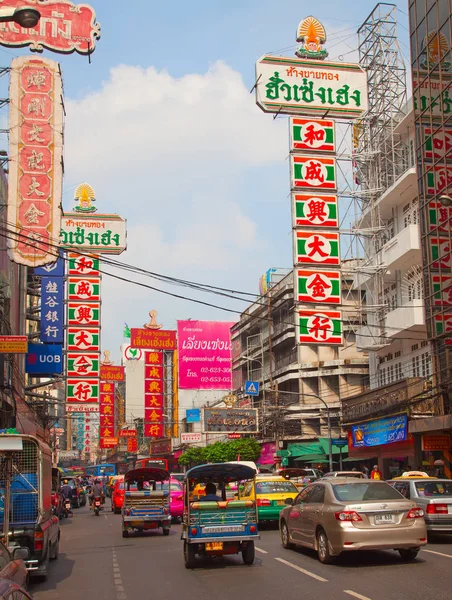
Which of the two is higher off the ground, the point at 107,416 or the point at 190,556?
the point at 107,416

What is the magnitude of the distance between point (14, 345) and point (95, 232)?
51.2 feet

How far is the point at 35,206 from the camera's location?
25.5m

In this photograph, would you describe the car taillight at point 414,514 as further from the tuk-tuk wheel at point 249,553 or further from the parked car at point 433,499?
the parked car at point 433,499

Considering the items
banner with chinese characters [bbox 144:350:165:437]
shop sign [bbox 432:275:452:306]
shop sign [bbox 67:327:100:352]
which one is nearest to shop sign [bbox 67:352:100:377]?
shop sign [bbox 67:327:100:352]

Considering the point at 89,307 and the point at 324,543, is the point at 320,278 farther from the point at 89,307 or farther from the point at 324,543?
the point at 89,307

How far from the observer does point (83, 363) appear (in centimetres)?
4219

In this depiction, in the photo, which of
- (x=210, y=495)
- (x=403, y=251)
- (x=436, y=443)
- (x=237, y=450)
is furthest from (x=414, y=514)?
(x=237, y=450)

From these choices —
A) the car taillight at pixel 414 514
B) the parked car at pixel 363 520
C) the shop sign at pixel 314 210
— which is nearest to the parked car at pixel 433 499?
the parked car at pixel 363 520

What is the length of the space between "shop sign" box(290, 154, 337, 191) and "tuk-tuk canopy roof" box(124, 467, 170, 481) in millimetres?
11528

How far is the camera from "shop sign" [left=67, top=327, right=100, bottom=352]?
42219 mm

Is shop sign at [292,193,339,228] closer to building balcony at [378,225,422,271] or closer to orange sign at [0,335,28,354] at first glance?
building balcony at [378,225,422,271]

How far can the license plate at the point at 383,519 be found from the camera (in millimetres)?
12781

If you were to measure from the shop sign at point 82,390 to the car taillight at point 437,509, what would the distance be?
90.7 ft

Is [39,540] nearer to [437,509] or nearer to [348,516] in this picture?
[348,516]
